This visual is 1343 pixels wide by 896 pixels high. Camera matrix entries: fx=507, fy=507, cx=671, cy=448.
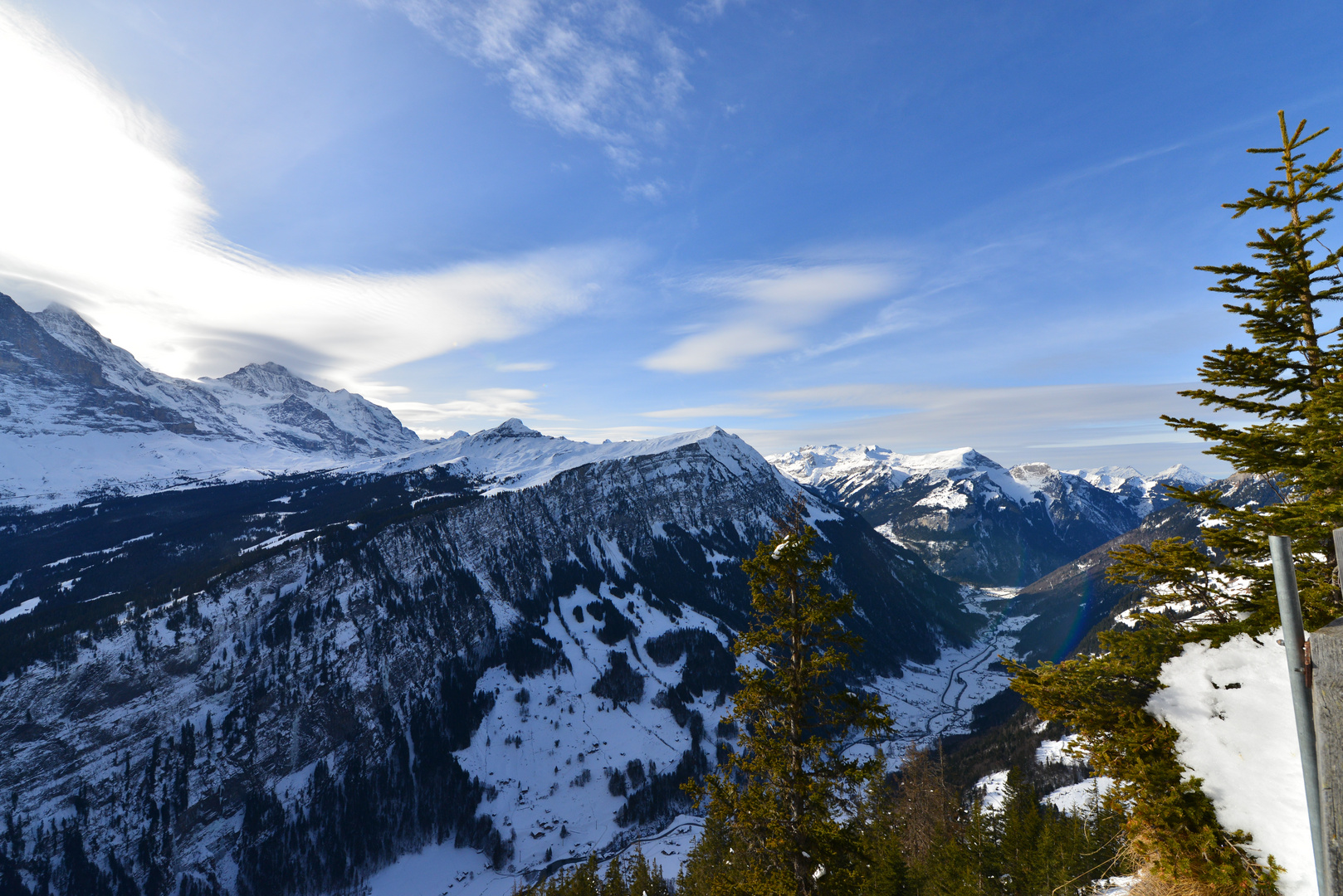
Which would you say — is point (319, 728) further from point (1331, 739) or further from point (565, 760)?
point (1331, 739)

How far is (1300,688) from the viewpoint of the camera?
5.14 meters

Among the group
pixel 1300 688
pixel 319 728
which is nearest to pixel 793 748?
pixel 1300 688

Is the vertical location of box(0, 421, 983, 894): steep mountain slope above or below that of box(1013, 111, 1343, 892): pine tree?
below

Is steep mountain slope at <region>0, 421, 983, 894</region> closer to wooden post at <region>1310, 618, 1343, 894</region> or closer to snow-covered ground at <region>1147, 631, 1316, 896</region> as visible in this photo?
snow-covered ground at <region>1147, 631, 1316, 896</region>

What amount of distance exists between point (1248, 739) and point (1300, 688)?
4141 mm

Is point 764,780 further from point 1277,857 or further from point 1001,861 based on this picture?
point 1001,861

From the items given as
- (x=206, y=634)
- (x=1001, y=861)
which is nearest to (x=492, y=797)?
(x=206, y=634)

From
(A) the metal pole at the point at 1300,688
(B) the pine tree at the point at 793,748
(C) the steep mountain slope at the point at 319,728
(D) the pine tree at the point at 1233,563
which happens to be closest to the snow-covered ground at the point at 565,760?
(C) the steep mountain slope at the point at 319,728

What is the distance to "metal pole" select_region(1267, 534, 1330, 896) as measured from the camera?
473 centimetres

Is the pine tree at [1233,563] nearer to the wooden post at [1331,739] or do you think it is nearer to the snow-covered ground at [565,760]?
the wooden post at [1331,739]

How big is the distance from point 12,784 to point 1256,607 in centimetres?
19864

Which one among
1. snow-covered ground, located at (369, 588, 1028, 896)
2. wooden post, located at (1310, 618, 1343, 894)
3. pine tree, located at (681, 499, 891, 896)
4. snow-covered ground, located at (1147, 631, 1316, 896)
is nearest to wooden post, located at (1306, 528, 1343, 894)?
wooden post, located at (1310, 618, 1343, 894)

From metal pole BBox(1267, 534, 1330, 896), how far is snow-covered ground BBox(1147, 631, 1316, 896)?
2.89 m

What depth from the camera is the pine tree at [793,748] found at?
547 inches
